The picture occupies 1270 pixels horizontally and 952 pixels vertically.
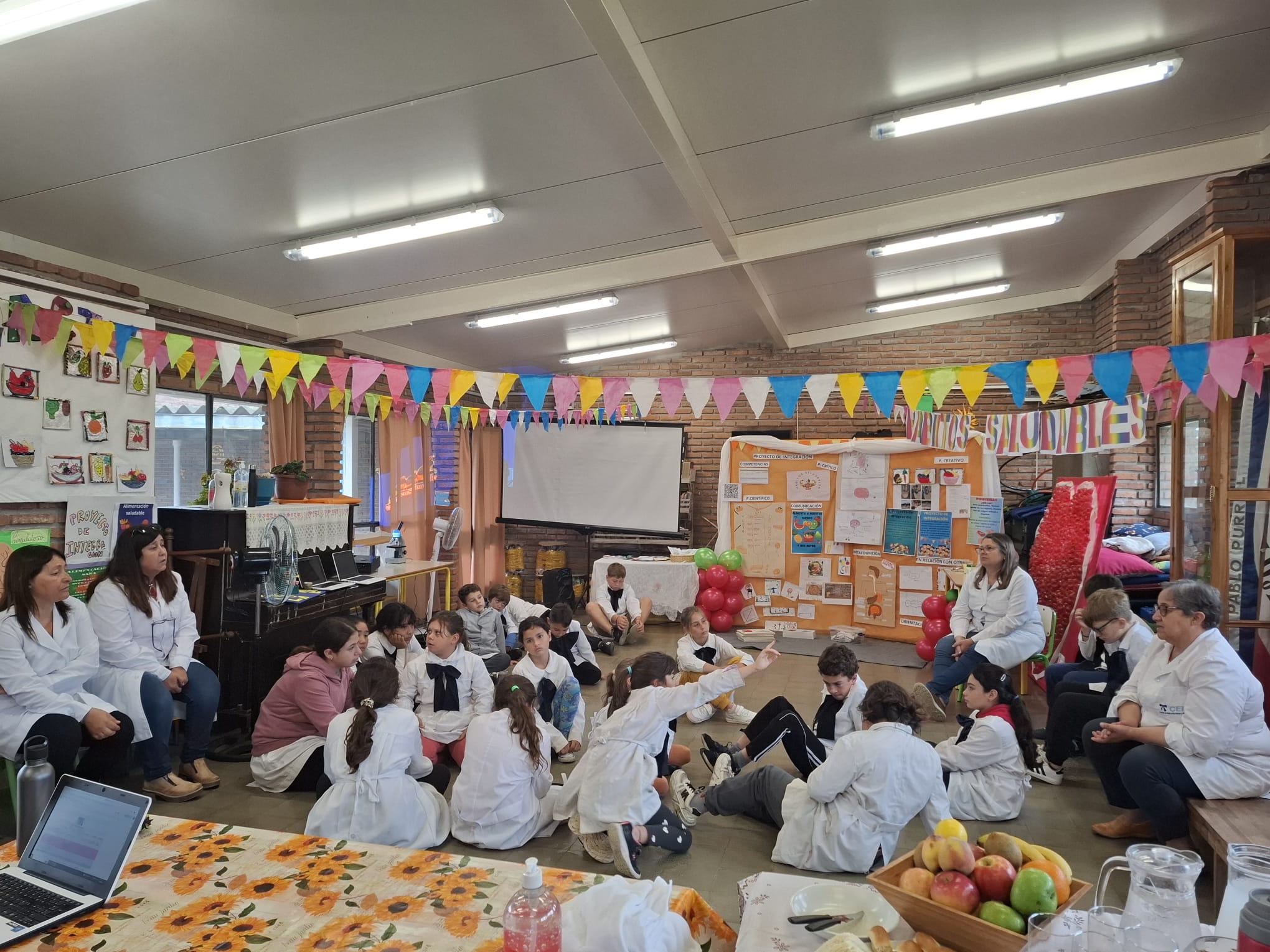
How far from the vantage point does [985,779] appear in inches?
146

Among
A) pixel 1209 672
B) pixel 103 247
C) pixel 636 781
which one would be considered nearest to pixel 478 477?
pixel 103 247

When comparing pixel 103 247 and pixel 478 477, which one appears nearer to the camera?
pixel 103 247

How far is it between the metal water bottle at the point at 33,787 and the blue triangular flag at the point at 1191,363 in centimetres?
478

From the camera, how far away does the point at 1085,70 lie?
4.21 m

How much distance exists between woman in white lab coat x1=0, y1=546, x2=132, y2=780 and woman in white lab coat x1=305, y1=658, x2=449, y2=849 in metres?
1.14

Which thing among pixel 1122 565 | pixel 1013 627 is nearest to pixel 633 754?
pixel 1013 627

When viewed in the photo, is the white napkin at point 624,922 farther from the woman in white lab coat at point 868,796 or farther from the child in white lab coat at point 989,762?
the child in white lab coat at point 989,762

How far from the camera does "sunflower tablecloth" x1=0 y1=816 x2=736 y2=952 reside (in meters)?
1.60

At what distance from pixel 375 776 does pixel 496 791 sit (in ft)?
1.59

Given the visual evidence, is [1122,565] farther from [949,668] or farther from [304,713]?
[304,713]

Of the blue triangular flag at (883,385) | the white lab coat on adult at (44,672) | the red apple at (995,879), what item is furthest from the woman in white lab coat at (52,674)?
the blue triangular flag at (883,385)

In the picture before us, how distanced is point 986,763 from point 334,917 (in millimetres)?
3011

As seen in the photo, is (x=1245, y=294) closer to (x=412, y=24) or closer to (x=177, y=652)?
(x=412, y=24)

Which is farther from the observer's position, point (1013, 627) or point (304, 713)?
point (1013, 627)
